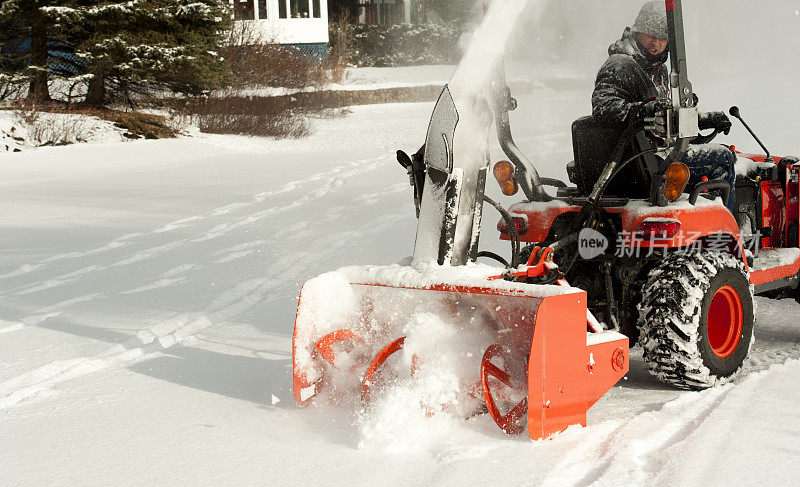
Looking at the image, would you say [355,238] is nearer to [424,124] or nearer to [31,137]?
[31,137]

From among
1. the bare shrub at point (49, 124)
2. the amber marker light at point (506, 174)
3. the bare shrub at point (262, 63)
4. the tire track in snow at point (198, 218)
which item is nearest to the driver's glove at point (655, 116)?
the amber marker light at point (506, 174)

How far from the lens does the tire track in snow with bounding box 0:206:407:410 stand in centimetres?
440

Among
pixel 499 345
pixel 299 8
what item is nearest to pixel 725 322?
pixel 499 345

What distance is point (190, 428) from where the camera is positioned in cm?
370

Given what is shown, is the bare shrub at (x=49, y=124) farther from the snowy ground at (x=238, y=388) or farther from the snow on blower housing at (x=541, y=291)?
the snow on blower housing at (x=541, y=291)

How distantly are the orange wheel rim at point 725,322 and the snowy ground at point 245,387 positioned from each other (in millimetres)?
191

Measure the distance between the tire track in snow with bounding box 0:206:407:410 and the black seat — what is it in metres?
2.68

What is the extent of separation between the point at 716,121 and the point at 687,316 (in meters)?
1.13

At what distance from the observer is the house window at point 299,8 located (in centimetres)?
3634

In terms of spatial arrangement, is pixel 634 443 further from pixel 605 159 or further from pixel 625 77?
pixel 625 77

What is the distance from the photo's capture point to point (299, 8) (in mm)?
36469

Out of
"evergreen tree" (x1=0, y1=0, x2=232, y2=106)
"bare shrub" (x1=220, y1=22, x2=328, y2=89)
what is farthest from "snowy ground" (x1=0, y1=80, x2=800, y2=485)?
"bare shrub" (x1=220, y1=22, x2=328, y2=89)

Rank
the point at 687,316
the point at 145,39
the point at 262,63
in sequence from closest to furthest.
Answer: the point at 687,316, the point at 145,39, the point at 262,63

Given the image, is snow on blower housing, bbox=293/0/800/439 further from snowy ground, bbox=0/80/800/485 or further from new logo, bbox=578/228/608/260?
snowy ground, bbox=0/80/800/485
